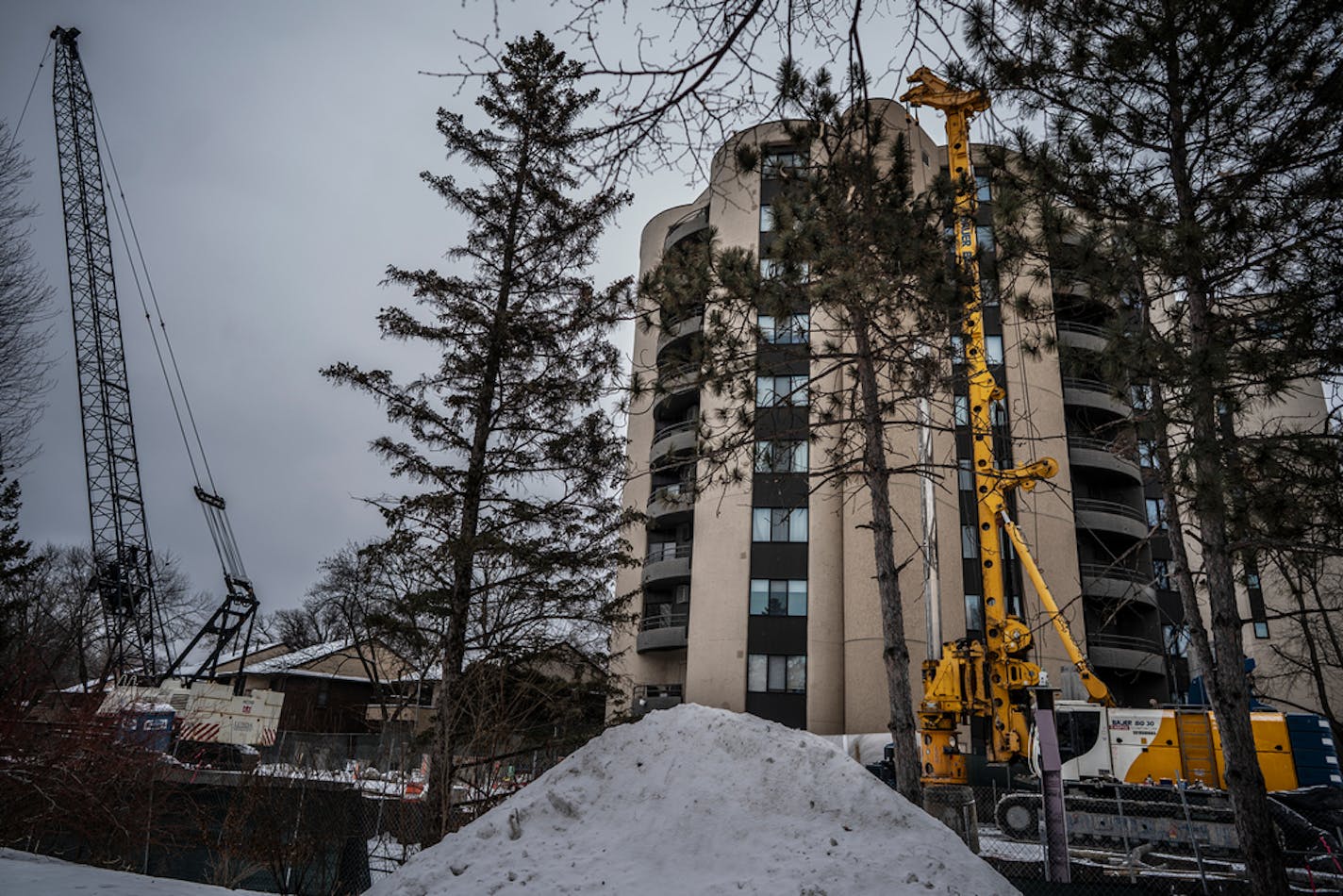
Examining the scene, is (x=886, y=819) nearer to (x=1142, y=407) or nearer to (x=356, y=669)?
(x=1142, y=407)

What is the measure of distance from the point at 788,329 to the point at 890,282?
1345 mm

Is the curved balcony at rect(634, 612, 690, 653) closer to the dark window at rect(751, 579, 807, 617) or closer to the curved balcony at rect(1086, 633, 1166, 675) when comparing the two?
the dark window at rect(751, 579, 807, 617)

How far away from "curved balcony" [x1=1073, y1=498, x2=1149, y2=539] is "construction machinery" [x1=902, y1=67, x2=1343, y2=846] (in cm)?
1574

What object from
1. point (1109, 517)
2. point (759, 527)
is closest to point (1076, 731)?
point (759, 527)

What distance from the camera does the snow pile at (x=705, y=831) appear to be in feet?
13.9

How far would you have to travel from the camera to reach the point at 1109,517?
1233 inches

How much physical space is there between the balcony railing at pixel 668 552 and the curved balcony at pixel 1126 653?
53.0ft

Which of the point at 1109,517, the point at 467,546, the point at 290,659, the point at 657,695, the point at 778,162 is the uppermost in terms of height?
the point at 1109,517

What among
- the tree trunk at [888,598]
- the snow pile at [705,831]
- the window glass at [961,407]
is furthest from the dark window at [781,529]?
the snow pile at [705,831]

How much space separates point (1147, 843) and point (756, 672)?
1699 cm

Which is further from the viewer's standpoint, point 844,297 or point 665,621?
point 665,621

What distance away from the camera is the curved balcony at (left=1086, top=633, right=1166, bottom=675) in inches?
1157

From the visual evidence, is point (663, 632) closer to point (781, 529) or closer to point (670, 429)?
point (781, 529)

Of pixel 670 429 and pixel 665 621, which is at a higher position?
pixel 670 429
